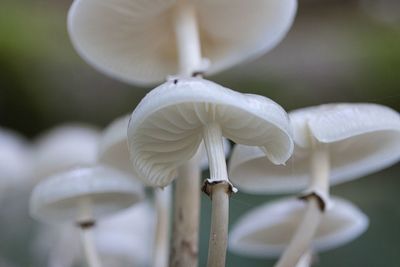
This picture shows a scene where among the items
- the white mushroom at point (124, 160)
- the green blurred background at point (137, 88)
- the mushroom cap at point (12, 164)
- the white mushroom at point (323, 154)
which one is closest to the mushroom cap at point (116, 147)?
the white mushroom at point (124, 160)

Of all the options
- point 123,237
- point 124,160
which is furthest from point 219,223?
point 123,237

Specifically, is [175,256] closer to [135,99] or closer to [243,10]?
[243,10]

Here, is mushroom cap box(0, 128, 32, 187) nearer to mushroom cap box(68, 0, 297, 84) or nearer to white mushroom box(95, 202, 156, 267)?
white mushroom box(95, 202, 156, 267)

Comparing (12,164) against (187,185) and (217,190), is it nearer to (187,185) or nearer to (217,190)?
(187,185)

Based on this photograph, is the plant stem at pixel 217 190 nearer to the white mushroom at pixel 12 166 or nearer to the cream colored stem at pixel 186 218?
the cream colored stem at pixel 186 218

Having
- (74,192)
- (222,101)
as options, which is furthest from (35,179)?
(222,101)
